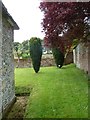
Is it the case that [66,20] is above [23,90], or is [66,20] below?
above

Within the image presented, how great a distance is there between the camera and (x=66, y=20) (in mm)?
12695

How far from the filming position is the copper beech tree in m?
12.4

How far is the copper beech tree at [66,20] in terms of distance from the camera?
12445 millimetres

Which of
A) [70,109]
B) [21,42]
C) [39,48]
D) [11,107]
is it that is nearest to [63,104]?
[70,109]

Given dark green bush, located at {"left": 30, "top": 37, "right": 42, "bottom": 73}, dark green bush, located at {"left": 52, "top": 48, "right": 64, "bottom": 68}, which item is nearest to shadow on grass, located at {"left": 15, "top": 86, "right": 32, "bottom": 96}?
dark green bush, located at {"left": 30, "top": 37, "right": 42, "bottom": 73}

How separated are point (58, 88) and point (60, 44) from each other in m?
2.88

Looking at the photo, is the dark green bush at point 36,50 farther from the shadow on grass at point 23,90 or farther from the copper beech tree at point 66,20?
the shadow on grass at point 23,90

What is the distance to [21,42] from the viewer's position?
49.1 meters

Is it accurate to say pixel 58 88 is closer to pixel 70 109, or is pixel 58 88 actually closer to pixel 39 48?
pixel 70 109

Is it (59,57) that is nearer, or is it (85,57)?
(85,57)

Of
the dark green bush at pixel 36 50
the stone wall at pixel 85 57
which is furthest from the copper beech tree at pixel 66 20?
the dark green bush at pixel 36 50

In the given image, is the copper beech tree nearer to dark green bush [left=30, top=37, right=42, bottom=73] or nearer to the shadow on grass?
the shadow on grass

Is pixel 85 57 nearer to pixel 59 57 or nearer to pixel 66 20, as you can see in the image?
pixel 59 57

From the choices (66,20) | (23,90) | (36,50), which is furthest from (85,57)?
(23,90)
